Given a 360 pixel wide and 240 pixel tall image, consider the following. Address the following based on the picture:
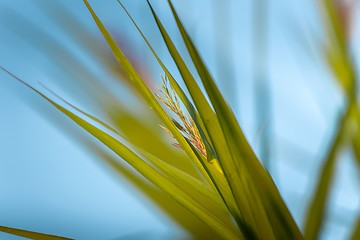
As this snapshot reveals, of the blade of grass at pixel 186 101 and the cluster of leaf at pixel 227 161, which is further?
the blade of grass at pixel 186 101

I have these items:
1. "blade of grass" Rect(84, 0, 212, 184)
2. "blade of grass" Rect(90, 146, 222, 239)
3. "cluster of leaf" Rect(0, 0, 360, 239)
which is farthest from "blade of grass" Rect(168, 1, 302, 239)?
"blade of grass" Rect(90, 146, 222, 239)

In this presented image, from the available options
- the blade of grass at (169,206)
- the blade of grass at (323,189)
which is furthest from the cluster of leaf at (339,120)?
the blade of grass at (169,206)

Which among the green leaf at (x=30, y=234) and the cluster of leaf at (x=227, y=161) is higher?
the cluster of leaf at (x=227, y=161)

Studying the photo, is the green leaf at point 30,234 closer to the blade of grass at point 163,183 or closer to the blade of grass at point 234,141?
the blade of grass at point 163,183

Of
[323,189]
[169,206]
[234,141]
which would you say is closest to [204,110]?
[234,141]

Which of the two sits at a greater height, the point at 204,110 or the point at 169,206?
the point at 204,110

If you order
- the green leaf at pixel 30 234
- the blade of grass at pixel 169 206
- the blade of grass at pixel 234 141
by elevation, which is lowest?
the green leaf at pixel 30 234

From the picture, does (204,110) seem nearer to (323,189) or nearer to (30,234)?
(323,189)

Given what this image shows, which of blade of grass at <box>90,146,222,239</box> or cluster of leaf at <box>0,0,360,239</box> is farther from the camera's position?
blade of grass at <box>90,146,222,239</box>

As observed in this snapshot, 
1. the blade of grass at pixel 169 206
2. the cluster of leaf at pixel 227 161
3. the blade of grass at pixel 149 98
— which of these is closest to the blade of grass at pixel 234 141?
the cluster of leaf at pixel 227 161

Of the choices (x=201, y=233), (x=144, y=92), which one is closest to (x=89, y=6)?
(x=144, y=92)

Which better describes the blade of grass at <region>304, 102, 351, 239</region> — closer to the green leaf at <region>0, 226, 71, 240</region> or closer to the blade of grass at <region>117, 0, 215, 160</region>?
the blade of grass at <region>117, 0, 215, 160</region>
